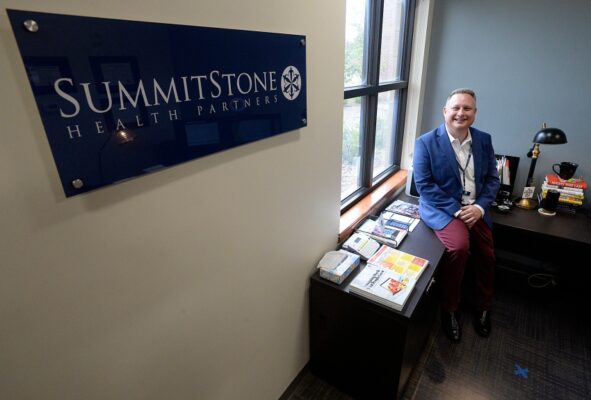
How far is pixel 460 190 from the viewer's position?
6.66 ft

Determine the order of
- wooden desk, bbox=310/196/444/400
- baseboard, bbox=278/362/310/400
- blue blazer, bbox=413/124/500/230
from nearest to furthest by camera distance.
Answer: wooden desk, bbox=310/196/444/400 < baseboard, bbox=278/362/310/400 < blue blazer, bbox=413/124/500/230

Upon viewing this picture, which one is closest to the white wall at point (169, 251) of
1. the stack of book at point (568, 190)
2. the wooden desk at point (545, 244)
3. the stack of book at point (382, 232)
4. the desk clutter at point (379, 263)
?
the desk clutter at point (379, 263)

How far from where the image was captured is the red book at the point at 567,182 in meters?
2.14

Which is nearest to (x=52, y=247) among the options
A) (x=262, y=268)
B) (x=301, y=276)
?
(x=262, y=268)

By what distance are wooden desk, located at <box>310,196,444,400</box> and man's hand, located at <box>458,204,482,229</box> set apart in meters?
0.35

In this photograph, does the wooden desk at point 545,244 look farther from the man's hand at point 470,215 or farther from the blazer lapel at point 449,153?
the blazer lapel at point 449,153

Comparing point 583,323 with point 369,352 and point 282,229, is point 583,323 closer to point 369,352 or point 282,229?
point 369,352

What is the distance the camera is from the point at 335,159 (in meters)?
1.58

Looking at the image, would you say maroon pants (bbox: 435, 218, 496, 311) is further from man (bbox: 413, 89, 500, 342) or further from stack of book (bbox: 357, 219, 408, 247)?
stack of book (bbox: 357, 219, 408, 247)

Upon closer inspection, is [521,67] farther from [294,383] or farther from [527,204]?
[294,383]

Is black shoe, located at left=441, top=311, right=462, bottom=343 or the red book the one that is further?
the red book

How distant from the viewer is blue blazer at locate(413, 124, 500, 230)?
200cm

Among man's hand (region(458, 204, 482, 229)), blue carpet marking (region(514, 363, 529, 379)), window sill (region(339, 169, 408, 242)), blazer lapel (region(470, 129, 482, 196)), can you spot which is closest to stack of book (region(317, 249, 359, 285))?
window sill (region(339, 169, 408, 242))

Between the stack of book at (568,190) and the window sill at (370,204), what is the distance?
99 cm
